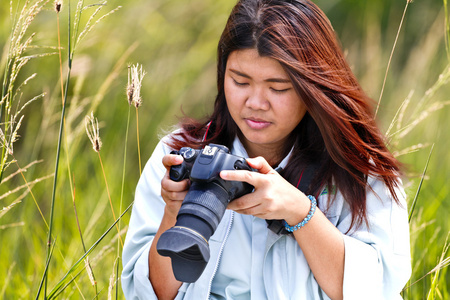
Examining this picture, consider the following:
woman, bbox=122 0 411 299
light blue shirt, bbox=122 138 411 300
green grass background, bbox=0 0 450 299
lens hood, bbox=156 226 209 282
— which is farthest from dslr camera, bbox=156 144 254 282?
green grass background, bbox=0 0 450 299

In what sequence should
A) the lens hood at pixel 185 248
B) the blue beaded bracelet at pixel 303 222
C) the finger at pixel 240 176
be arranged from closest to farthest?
the lens hood at pixel 185 248, the finger at pixel 240 176, the blue beaded bracelet at pixel 303 222

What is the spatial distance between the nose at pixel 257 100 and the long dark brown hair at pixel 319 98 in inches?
3.0

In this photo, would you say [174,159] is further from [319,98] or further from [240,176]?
[319,98]

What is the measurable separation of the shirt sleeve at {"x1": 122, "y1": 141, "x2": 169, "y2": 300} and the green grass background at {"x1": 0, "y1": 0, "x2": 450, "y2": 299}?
41 centimetres

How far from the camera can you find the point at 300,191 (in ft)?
4.77

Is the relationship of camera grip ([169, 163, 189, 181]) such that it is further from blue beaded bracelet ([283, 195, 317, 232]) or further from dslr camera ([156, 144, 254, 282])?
blue beaded bracelet ([283, 195, 317, 232])

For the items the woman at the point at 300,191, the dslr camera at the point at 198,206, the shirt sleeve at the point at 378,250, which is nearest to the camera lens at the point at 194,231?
the dslr camera at the point at 198,206

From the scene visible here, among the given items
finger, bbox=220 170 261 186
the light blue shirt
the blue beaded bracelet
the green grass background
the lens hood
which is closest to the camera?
the lens hood

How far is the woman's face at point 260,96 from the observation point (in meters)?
1.49

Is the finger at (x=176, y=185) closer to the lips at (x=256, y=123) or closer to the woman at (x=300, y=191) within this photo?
the woman at (x=300, y=191)

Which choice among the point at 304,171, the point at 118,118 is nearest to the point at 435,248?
the point at 304,171

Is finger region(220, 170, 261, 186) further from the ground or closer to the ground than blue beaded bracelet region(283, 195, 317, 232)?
further from the ground

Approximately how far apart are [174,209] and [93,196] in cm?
98

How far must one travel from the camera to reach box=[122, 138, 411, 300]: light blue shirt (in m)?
1.54
